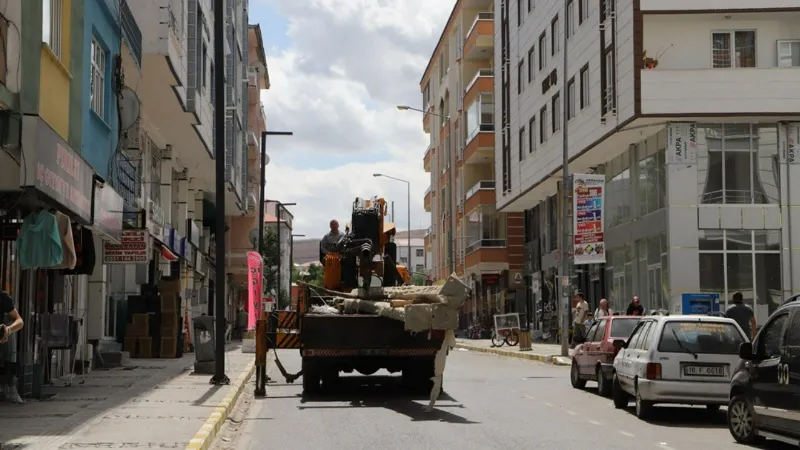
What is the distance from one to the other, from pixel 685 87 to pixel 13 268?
22040 mm

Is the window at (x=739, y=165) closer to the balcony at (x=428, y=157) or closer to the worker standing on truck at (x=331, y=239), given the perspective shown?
the worker standing on truck at (x=331, y=239)

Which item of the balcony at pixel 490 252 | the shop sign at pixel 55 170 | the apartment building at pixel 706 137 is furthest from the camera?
the balcony at pixel 490 252

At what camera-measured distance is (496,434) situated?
1367 centimetres

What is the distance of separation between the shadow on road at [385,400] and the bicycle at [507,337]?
2220 centimetres

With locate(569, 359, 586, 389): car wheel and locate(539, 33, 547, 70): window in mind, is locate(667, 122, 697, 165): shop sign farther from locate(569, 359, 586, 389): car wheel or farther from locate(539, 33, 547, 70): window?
locate(539, 33, 547, 70): window

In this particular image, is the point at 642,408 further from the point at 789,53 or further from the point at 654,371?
the point at 789,53

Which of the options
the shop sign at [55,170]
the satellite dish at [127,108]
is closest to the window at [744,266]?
the satellite dish at [127,108]

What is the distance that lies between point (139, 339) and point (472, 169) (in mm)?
37710

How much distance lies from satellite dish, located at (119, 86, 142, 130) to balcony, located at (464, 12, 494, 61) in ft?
128

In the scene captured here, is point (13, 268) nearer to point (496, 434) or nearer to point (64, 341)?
point (64, 341)

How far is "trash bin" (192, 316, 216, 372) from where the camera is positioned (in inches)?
942

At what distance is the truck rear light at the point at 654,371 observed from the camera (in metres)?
15.4

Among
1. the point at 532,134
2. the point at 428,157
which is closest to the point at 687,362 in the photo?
the point at 532,134

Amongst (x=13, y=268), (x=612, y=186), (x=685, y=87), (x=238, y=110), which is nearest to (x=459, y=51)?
(x=238, y=110)
